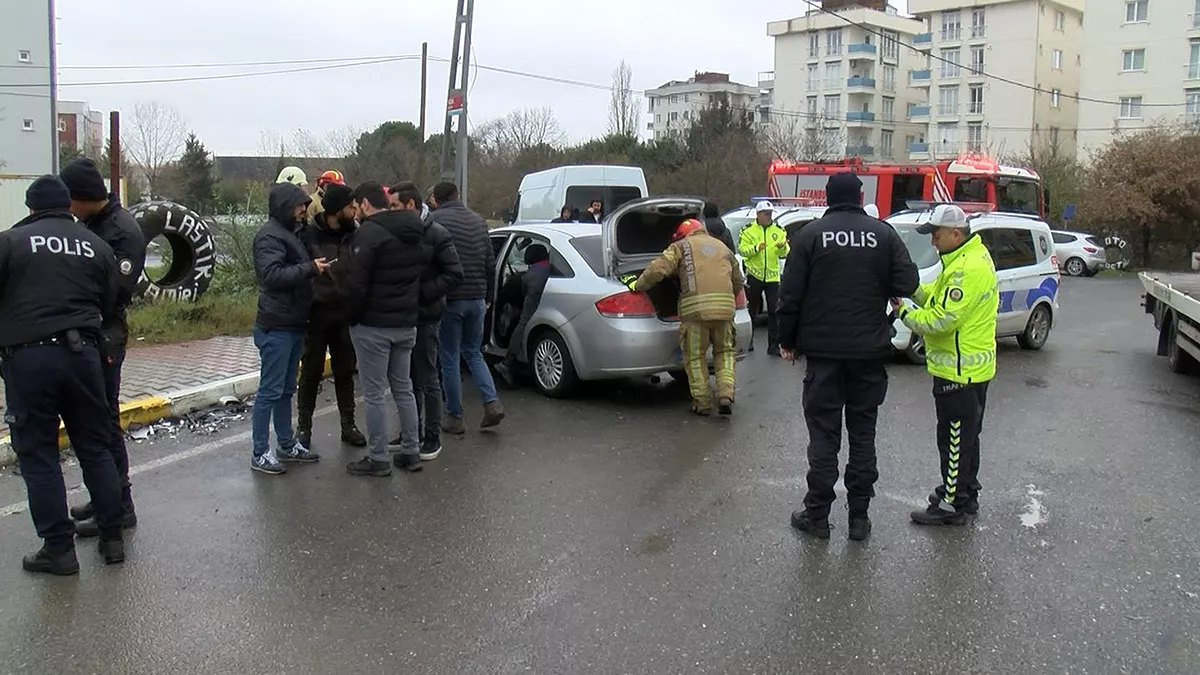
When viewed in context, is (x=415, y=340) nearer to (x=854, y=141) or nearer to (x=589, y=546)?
(x=589, y=546)

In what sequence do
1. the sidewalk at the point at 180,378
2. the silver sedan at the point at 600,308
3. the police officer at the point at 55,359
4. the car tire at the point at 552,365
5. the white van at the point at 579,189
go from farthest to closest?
1. the white van at the point at 579,189
2. the car tire at the point at 552,365
3. the silver sedan at the point at 600,308
4. the sidewalk at the point at 180,378
5. the police officer at the point at 55,359

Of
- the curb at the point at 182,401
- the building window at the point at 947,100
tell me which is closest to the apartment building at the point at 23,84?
the curb at the point at 182,401

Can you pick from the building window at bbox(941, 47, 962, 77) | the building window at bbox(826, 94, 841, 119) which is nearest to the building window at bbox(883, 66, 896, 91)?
the building window at bbox(826, 94, 841, 119)

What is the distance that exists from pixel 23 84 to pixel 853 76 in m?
54.3

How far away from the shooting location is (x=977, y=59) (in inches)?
2625

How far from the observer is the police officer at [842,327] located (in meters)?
4.84

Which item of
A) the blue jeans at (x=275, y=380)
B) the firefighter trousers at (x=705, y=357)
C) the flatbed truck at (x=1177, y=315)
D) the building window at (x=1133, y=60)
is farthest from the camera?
the building window at (x=1133, y=60)

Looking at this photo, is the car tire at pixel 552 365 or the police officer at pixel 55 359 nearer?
the police officer at pixel 55 359

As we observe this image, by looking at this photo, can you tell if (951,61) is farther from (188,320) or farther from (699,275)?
(699,275)

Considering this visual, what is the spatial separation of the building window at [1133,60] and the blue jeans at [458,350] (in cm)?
5839

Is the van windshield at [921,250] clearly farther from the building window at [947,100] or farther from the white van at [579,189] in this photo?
the building window at [947,100]

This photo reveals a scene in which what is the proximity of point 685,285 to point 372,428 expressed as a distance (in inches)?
112

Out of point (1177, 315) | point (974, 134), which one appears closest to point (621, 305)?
point (1177, 315)

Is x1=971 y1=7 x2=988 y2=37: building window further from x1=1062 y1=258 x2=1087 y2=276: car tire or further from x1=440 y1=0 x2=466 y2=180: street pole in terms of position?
x1=440 y1=0 x2=466 y2=180: street pole
